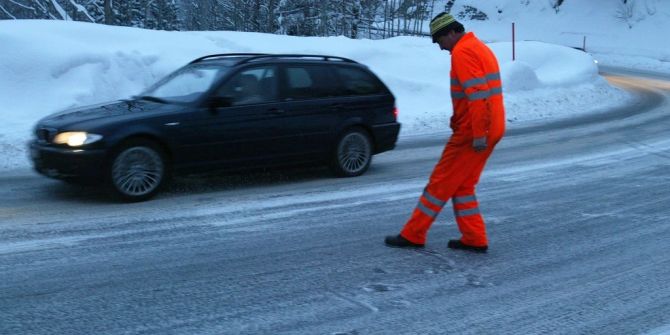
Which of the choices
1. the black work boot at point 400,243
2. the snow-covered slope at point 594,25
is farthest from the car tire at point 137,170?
the snow-covered slope at point 594,25

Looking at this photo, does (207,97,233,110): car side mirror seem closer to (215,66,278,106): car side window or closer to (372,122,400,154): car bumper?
(215,66,278,106): car side window

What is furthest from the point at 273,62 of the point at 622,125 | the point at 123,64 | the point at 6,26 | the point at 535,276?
the point at 622,125

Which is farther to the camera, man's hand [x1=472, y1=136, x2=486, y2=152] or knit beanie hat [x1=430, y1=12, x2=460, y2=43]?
knit beanie hat [x1=430, y1=12, x2=460, y2=43]

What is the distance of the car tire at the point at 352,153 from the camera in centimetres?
911

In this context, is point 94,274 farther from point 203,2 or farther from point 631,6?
point 203,2

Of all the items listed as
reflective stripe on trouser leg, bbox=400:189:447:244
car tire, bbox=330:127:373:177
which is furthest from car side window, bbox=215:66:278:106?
reflective stripe on trouser leg, bbox=400:189:447:244

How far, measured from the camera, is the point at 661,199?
25.8 feet

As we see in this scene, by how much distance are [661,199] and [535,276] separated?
3406mm

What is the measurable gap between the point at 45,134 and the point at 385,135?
14.0 ft

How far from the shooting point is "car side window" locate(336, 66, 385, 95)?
30.7ft

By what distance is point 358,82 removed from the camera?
9516 mm

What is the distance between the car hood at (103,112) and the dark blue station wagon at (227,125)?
13mm

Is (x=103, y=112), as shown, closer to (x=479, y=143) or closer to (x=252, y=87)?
(x=252, y=87)

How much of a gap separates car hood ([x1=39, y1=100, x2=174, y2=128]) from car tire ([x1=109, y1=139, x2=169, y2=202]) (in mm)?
374
